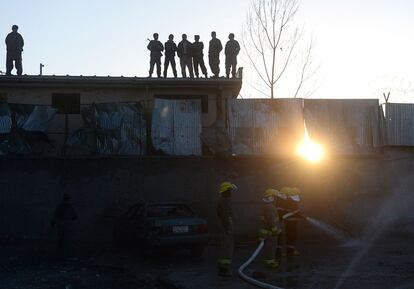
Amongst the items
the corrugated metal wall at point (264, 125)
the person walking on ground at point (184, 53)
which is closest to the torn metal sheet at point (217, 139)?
the corrugated metal wall at point (264, 125)

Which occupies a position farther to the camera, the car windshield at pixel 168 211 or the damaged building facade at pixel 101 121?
the damaged building facade at pixel 101 121

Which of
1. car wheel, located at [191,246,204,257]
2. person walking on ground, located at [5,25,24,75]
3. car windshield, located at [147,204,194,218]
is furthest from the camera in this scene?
person walking on ground, located at [5,25,24,75]

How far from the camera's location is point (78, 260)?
13641 millimetres

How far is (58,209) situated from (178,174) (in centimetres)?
417

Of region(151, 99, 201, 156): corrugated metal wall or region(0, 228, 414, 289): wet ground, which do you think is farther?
region(151, 99, 201, 156): corrugated metal wall

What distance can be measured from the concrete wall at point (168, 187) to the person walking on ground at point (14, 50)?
4.14 metres

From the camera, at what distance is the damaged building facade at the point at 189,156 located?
18016mm

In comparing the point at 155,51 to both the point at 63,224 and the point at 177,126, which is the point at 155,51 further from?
the point at 63,224

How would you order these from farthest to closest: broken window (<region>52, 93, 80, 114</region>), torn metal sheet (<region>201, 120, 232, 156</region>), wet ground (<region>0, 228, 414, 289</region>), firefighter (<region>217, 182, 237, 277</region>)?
broken window (<region>52, 93, 80, 114</region>) < torn metal sheet (<region>201, 120, 232, 156</region>) < firefighter (<region>217, 182, 237, 277</region>) < wet ground (<region>0, 228, 414, 289</region>)

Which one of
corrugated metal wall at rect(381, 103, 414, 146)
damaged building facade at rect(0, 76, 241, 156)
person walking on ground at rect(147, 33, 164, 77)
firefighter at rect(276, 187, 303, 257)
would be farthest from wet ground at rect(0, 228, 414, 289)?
person walking on ground at rect(147, 33, 164, 77)

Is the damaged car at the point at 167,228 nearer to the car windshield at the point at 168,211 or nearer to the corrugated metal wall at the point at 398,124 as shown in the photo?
the car windshield at the point at 168,211

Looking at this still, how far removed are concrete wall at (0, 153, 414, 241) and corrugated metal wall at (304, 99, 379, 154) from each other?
2.43ft

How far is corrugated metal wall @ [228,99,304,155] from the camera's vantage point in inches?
748

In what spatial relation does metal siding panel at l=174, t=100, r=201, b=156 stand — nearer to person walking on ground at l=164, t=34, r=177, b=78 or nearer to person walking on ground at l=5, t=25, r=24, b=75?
person walking on ground at l=164, t=34, r=177, b=78
